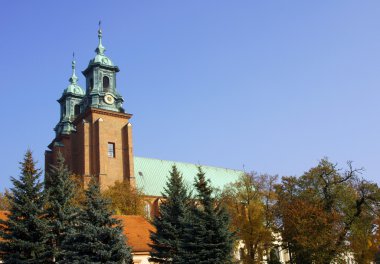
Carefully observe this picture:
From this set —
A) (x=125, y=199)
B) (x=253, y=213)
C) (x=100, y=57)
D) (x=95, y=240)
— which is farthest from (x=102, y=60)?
(x=95, y=240)

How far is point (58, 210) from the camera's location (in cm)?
2508

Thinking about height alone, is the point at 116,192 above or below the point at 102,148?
below

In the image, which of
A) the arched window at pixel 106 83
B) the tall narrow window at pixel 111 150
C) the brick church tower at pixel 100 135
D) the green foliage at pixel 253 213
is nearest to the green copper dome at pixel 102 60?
the brick church tower at pixel 100 135

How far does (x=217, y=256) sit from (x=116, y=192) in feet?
80.7

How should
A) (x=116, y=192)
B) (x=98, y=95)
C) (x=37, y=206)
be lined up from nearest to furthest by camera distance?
1. (x=37, y=206)
2. (x=116, y=192)
3. (x=98, y=95)

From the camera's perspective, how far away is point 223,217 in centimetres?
2669

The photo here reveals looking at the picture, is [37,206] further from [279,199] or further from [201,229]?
[279,199]

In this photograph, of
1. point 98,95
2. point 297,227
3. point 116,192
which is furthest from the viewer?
point 98,95

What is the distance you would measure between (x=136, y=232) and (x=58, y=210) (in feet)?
27.8

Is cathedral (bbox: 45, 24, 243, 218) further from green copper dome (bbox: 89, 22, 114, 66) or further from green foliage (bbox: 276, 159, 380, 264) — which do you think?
green foliage (bbox: 276, 159, 380, 264)

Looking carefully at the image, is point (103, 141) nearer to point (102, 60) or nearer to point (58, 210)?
point (102, 60)

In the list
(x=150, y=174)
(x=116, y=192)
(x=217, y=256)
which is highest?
(x=150, y=174)

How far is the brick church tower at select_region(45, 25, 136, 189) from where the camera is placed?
53875 millimetres

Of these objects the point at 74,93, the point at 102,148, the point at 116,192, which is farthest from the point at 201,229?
the point at 74,93
